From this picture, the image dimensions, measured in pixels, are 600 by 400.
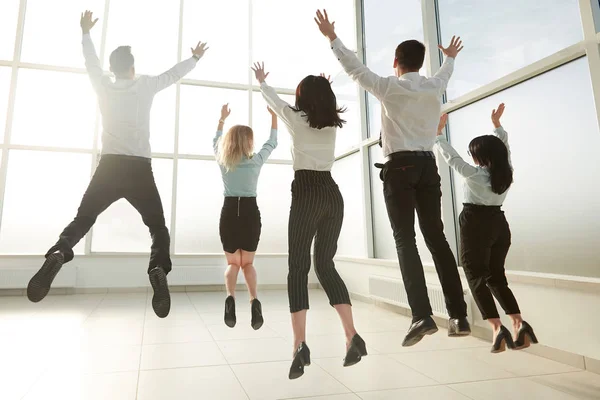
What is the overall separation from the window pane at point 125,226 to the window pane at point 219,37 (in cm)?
183

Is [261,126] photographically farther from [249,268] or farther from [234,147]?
[249,268]

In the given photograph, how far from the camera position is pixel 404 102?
1955mm

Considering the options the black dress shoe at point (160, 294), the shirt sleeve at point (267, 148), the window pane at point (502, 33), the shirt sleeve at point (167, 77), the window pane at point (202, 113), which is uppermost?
the window pane at point (202, 113)

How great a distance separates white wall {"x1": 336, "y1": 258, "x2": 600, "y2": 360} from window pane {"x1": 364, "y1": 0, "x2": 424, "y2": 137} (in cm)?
241

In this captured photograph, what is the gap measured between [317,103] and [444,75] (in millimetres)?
747

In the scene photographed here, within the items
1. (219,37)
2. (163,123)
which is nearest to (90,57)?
(163,123)

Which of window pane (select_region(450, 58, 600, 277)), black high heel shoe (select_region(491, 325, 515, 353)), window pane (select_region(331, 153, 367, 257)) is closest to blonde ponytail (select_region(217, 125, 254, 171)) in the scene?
black high heel shoe (select_region(491, 325, 515, 353))

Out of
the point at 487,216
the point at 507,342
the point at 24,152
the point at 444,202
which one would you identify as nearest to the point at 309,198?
the point at 487,216

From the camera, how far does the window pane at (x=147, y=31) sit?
6027 mm

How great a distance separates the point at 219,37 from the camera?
6.48 meters

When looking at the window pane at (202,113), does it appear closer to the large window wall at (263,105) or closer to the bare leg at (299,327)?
the large window wall at (263,105)

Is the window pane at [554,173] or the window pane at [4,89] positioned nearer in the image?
the window pane at [554,173]

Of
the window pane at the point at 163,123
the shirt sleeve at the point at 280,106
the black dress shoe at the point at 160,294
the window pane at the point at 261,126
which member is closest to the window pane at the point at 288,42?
the window pane at the point at 261,126

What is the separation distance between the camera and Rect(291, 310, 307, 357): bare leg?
1.79 metres
